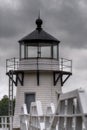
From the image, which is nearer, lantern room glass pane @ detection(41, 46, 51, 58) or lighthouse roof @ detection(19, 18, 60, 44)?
lighthouse roof @ detection(19, 18, 60, 44)

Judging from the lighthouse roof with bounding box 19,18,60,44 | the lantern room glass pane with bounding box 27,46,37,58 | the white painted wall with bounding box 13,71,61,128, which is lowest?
the white painted wall with bounding box 13,71,61,128

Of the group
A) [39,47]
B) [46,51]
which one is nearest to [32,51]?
[39,47]

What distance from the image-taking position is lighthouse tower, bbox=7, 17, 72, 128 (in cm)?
2827

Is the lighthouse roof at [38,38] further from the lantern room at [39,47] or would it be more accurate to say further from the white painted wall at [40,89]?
the white painted wall at [40,89]

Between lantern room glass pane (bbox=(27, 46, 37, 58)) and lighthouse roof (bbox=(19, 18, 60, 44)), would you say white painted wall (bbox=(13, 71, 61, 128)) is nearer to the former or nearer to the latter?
lantern room glass pane (bbox=(27, 46, 37, 58))

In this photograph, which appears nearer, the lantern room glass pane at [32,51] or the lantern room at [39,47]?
the lantern room at [39,47]

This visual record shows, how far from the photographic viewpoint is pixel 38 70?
28109 mm

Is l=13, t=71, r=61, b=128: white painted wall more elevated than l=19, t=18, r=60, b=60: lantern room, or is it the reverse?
l=19, t=18, r=60, b=60: lantern room

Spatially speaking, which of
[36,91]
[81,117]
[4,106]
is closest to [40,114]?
[81,117]

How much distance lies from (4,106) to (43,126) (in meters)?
52.8

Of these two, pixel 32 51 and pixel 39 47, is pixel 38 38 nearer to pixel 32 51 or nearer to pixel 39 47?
pixel 39 47

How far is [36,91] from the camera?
28.4 meters

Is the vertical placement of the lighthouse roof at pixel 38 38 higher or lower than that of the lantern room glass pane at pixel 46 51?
higher

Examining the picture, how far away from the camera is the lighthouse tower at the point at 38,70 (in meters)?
28.3
